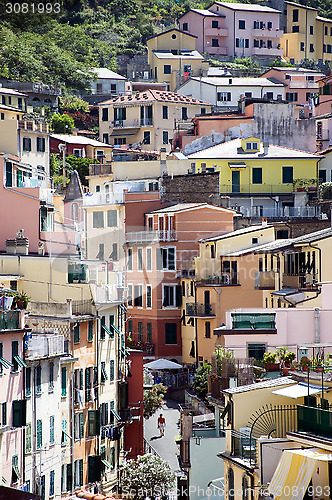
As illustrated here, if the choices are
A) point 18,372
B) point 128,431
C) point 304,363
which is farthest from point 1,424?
point 128,431

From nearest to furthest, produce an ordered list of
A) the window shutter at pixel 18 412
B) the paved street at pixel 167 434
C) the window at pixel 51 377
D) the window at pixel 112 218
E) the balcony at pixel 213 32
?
the window shutter at pixel 18 412 → the window at pixel 51 377 → the paved street at pixel 167 434 → the window at pixel 112 218 → the balcony at pixel 213 32

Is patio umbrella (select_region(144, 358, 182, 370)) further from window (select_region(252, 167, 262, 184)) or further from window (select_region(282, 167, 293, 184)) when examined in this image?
window (select_region(282, 167, 293, 184))

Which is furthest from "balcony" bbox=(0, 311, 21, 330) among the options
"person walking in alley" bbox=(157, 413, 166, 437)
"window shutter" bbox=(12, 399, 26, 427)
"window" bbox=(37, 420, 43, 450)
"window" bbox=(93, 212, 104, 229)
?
"window" bbox=(93, 212, 104, 229)

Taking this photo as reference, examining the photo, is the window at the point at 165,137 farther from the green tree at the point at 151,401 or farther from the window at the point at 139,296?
the green tree at the point at 151,401

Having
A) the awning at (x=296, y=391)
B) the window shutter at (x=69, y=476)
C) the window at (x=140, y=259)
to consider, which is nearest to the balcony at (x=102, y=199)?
the window at (x=140, y=259)

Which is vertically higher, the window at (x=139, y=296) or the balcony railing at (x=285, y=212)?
the balcony railing at (x=285, y=212)

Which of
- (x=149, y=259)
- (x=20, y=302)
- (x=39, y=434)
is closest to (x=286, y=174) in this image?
(x=149, y=259)
